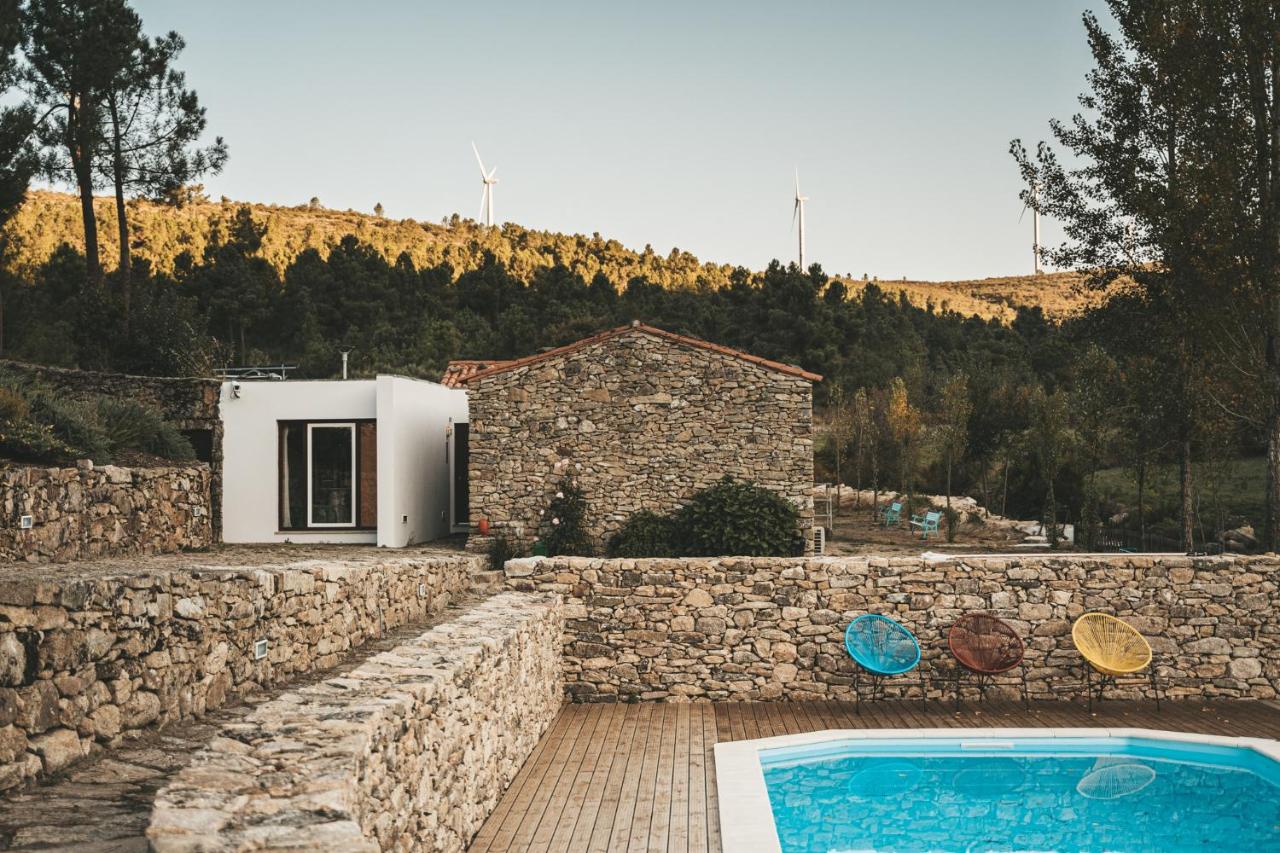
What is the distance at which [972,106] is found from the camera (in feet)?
78.6

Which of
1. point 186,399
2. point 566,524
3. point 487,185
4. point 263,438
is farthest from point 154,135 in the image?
point 566,524

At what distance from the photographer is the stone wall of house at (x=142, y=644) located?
416cm

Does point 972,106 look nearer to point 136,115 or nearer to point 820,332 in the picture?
point 820,332

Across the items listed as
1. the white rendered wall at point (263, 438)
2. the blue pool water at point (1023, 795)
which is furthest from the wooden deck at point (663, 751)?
the white rendered wall at point (263, 438)

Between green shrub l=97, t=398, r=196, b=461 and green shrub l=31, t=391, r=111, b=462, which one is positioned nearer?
green shrub l=31, t=391, r=111, b=462

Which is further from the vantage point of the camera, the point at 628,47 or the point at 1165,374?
the point at 628,47

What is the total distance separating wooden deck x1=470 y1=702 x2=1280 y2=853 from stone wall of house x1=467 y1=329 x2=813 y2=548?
5933 millimetres

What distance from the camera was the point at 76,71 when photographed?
947 inches

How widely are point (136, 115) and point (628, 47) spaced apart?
1308cm

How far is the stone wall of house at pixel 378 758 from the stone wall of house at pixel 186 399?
1045 centimetres

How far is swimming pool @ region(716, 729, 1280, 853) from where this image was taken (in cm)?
773

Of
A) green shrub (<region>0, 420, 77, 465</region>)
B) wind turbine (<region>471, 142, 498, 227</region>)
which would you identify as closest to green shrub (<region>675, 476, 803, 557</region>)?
green shrub (<region>0, 420, 77, 465</region>)

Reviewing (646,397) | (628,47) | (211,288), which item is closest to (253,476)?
(646,397)

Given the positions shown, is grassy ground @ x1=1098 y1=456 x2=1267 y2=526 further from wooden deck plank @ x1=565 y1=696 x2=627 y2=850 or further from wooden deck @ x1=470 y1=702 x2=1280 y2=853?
wooden deck plank @ x1=565 y1=696 x2=627 y2=850
